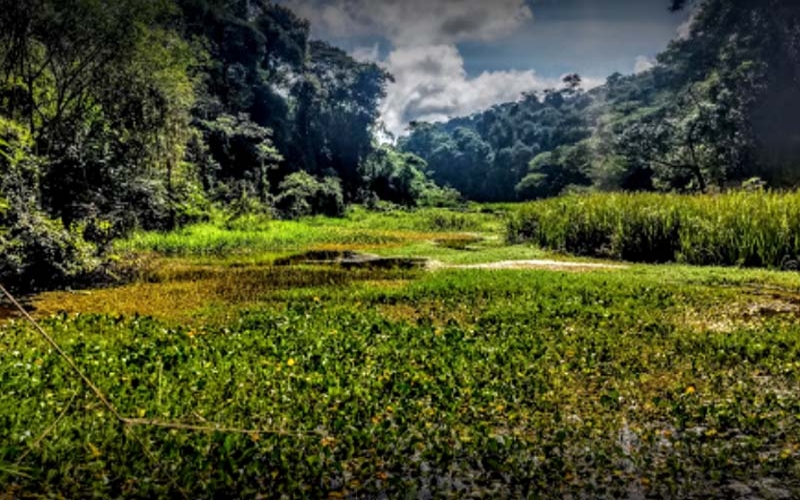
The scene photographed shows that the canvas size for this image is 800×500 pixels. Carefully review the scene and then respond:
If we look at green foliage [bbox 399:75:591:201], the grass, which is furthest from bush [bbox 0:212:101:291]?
green foliage [bbox 399:75:591:201]

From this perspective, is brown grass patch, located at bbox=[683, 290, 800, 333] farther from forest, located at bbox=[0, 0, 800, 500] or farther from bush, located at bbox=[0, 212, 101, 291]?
bush, located at bbox=[0, 212, 101, 291]

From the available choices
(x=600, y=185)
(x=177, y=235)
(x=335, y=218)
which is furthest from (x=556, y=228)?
(x=600, y=185)

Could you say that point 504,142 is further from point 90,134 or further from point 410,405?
point 410,405

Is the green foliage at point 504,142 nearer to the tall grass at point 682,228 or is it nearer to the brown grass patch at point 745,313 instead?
the tall grass at point 682,228

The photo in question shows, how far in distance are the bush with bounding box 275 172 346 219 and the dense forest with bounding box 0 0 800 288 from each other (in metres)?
0.17

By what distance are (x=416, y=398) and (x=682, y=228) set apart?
1795 cm

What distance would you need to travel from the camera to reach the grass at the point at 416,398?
→ 5.31 metres

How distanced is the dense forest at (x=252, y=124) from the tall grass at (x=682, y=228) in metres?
16.7

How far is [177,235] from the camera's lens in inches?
1223

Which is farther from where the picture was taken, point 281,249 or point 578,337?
point 281,249

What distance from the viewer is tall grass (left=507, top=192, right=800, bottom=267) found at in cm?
1969

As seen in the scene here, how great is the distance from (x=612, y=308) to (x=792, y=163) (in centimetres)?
3745

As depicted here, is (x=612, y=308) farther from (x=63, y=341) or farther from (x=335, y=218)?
(x=335, y=218)

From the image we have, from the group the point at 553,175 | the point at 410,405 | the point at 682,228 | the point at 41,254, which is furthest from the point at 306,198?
the point at 410,405
